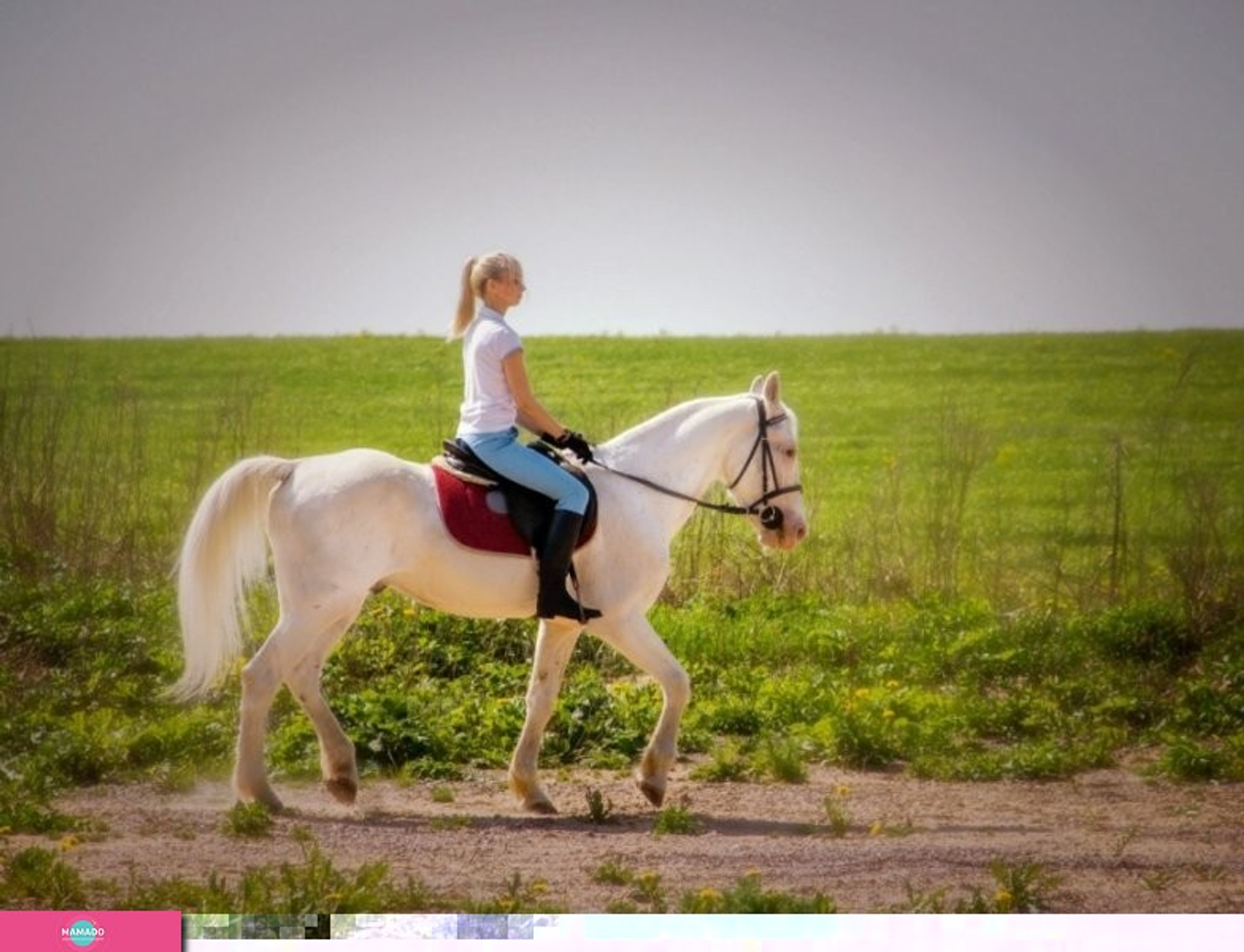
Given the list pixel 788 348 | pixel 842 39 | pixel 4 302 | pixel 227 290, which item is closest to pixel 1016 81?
pixel 842 39

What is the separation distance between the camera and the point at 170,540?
7.77 m

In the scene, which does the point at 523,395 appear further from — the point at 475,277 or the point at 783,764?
the point at 783,764

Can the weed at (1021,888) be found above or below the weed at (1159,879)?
above

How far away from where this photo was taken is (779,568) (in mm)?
8266

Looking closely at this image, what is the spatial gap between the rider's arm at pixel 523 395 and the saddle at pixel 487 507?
0.09 meters

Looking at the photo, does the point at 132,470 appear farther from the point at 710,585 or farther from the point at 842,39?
the point at 842,39

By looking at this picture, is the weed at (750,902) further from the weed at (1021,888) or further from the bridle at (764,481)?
the bridle at (764,481)

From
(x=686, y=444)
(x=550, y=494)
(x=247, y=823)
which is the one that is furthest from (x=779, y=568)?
(x=247, y=823)

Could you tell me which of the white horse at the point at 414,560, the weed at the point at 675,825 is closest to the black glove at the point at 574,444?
the white horse at the point at 414,560

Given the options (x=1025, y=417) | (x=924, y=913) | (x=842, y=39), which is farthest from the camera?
(x=1025, y=417)

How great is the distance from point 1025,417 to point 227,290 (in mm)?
3773

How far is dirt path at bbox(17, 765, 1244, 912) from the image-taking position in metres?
5.09

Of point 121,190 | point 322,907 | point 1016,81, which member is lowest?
point 322,907

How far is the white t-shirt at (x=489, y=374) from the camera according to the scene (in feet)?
18.2
